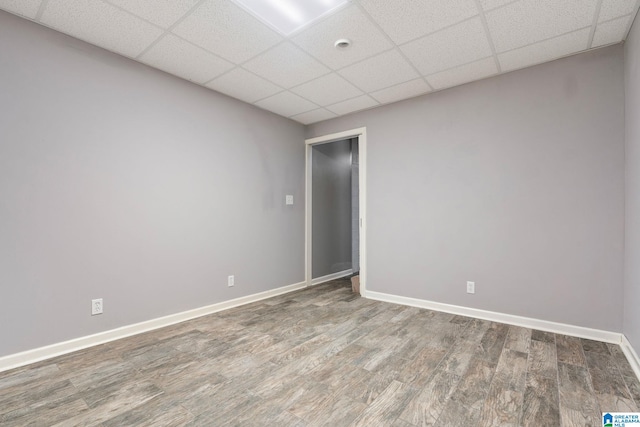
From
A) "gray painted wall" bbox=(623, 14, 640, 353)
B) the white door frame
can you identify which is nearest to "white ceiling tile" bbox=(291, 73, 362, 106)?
the white door frame

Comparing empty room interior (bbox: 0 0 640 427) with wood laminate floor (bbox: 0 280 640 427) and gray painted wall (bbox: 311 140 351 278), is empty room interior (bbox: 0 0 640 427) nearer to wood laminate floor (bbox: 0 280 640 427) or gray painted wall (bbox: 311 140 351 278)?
wood laminate floor (bbox: 0 280 640 427)

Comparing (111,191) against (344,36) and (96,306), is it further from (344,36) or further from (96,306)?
(344,36)

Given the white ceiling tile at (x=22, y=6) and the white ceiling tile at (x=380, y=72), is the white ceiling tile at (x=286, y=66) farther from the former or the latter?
the white ceiling tile at (x=22, y=6)

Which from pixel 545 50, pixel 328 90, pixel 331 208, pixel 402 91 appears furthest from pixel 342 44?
pixel 331 208

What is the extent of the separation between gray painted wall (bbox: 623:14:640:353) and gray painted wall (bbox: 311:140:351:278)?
3.47 m

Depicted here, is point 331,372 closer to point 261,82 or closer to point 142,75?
point 261,82

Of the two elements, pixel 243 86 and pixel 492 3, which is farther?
pixel 243 86

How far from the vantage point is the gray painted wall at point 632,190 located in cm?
199

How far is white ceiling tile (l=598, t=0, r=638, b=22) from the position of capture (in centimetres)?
191

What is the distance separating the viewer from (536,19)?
2.09 meters

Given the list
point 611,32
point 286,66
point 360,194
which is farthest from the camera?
point 360,194

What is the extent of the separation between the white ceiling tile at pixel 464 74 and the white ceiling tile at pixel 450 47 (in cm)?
11

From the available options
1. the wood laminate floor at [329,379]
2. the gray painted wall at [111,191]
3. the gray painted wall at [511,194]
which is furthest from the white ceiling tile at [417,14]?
the wood laminate floor at [329,379]

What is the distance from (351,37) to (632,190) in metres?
2.42
